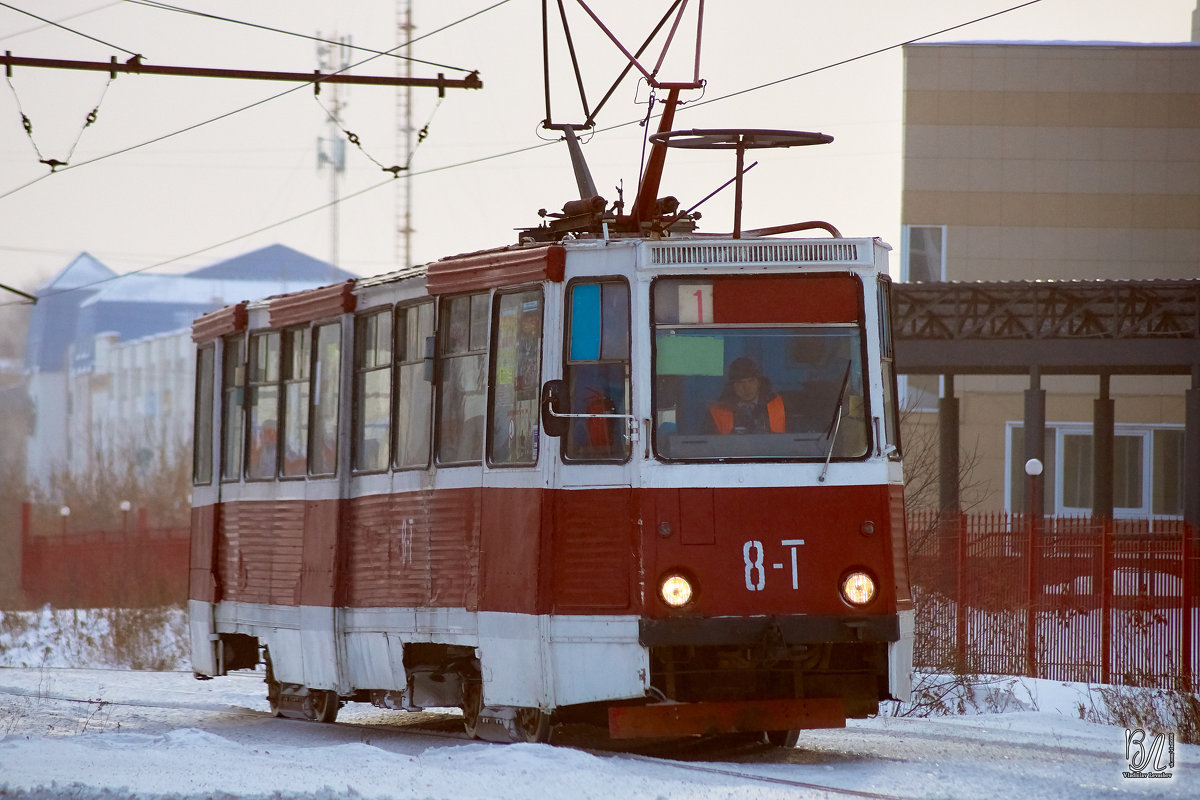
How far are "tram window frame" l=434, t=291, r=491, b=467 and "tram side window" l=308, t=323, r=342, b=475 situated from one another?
165cm

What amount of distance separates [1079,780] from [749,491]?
231 cm

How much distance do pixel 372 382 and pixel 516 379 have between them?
210cm

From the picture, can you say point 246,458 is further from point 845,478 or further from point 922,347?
point 922,347

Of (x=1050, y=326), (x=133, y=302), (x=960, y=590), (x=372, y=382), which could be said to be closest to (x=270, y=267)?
(x=133, y=302)

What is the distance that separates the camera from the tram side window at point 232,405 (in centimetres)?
1600

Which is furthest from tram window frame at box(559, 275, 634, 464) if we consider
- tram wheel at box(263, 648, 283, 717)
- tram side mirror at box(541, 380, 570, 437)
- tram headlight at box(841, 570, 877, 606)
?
tram wheel at box(263, 648, 283, 717)

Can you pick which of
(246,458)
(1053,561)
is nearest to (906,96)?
(1053,561)

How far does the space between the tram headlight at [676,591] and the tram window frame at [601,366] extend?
2.40 ft

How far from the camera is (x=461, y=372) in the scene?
12.4 m

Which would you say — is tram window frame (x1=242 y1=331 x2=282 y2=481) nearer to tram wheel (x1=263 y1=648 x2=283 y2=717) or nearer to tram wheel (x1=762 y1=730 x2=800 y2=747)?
tram wheel (x1=263 y1=648 x2=283 y2=717)

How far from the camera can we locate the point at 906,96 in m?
42.6

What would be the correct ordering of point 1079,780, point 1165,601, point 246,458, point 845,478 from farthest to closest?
1. point 1165,601
2. point 246,458
3. point 845,478
4. point 1079,780

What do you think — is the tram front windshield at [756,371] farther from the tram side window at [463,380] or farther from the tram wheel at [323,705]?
the tram wheel at [323,705]

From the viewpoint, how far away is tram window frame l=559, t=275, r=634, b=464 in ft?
36.5
